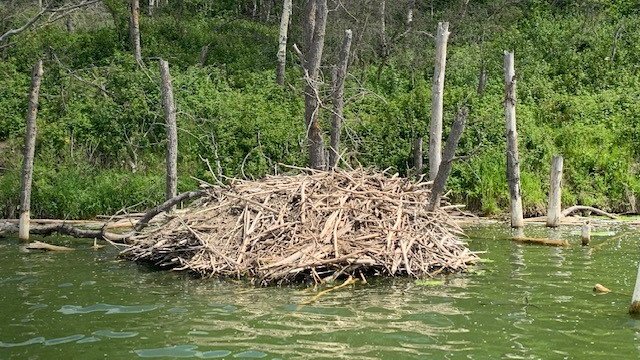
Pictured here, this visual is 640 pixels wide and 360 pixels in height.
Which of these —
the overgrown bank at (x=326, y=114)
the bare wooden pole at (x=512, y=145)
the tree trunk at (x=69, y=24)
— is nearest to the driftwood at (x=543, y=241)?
the bare wooden pole at (x=512, y=145)

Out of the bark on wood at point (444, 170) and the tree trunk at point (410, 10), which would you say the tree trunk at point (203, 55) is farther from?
the bark on wood at point (444, 170)

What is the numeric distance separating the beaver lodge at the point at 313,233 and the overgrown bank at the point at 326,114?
3632 mm

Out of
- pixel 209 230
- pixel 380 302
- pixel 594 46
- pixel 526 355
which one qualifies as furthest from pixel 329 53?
pixel 526 355

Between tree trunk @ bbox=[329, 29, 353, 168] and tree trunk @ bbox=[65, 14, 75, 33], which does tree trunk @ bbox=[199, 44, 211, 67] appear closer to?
tree trunk @ bbox=[65, 14, 75, 33]

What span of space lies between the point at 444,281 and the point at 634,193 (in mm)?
11073

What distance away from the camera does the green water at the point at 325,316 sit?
7527 millimetres

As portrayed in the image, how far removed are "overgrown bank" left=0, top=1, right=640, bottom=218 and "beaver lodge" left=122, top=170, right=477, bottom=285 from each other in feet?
11.9

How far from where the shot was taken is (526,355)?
7.32 metres

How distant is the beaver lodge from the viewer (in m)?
11.3

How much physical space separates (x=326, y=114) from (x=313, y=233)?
12.2m

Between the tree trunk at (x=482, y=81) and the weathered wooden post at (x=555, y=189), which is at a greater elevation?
the tree trunk at (x=482, y=81)

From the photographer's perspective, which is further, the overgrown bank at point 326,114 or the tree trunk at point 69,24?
the tree trunk at point 69,24

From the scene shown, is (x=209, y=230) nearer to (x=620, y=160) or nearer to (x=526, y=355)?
(x=526, y=355)

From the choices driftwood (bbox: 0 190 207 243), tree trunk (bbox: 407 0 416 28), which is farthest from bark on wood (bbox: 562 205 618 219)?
tree trunk (bbox: 407 0 416 28)
